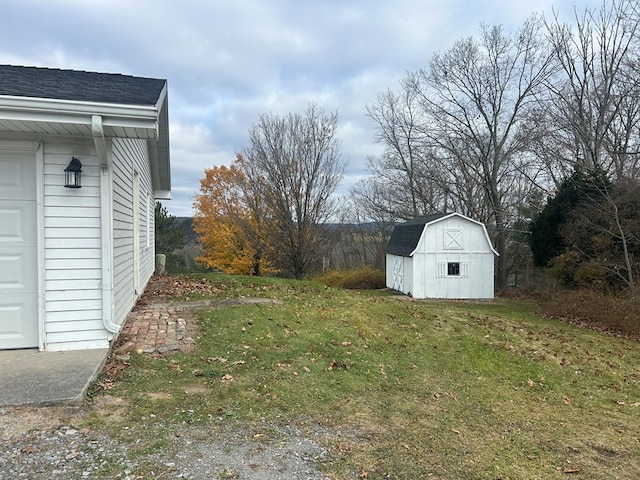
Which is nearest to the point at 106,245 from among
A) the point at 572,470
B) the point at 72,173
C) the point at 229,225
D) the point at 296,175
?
the point at 72,173

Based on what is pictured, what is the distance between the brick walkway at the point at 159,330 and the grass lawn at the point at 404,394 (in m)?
0.23

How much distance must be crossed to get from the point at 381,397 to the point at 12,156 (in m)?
4.64

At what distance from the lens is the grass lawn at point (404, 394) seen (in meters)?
3.08

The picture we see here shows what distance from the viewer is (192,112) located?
15258 mm

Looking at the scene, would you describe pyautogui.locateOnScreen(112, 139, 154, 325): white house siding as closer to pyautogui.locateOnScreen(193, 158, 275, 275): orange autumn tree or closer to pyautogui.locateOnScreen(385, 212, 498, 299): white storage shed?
pyautogui.locateOnScreen(385, 212, 498, 299): white storage shed

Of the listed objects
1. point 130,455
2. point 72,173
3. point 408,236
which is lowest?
point 130,455

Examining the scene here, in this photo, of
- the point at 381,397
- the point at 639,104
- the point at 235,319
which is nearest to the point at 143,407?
the point at 381,397

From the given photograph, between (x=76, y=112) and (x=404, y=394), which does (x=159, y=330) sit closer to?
(x=76, y=112)

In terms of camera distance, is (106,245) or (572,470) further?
(106,245)

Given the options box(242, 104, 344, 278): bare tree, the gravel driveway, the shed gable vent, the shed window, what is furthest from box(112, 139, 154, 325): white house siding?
box(242, 104, 344, 278): bare tree

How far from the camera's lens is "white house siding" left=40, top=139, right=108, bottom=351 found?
448 cm

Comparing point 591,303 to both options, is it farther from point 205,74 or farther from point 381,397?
point 205,74

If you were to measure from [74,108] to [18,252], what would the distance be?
5.56 feet

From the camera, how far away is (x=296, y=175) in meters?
23.1
